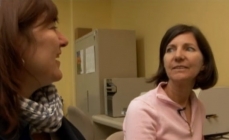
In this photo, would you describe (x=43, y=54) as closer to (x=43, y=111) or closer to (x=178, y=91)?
(x=43, y=111)

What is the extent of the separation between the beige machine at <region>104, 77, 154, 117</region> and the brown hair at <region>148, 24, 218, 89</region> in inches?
40.8

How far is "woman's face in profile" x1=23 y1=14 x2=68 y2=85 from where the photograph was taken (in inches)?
33.3

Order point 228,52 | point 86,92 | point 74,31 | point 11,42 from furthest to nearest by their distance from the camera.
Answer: point 74,31, point 86,92, point 228,52, point 11,42

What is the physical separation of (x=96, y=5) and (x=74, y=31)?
439 mm

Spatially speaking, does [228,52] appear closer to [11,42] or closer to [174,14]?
[174,14]

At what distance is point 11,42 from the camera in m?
0.79

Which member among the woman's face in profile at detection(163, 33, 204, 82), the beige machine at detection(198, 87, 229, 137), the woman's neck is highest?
the woman's face in profile at detection(163, 33, 204, 82)

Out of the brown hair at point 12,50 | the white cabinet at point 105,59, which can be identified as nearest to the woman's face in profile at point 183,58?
the brown hair at point 12,50

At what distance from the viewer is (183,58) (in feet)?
4.61

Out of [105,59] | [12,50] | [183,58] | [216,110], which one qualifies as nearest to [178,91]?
[183,58]

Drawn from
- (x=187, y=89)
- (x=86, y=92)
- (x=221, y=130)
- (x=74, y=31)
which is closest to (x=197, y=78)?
(x=187, y=89)

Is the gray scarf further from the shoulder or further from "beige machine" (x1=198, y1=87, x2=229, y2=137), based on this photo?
"beige machine" (x1=198, y1=87, x2=229, y2=137)

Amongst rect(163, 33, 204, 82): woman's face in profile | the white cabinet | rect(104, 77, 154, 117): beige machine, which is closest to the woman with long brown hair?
rect(163, 33, 204, 82): woman's face in profile

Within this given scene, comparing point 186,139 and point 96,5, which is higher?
point 96,5
